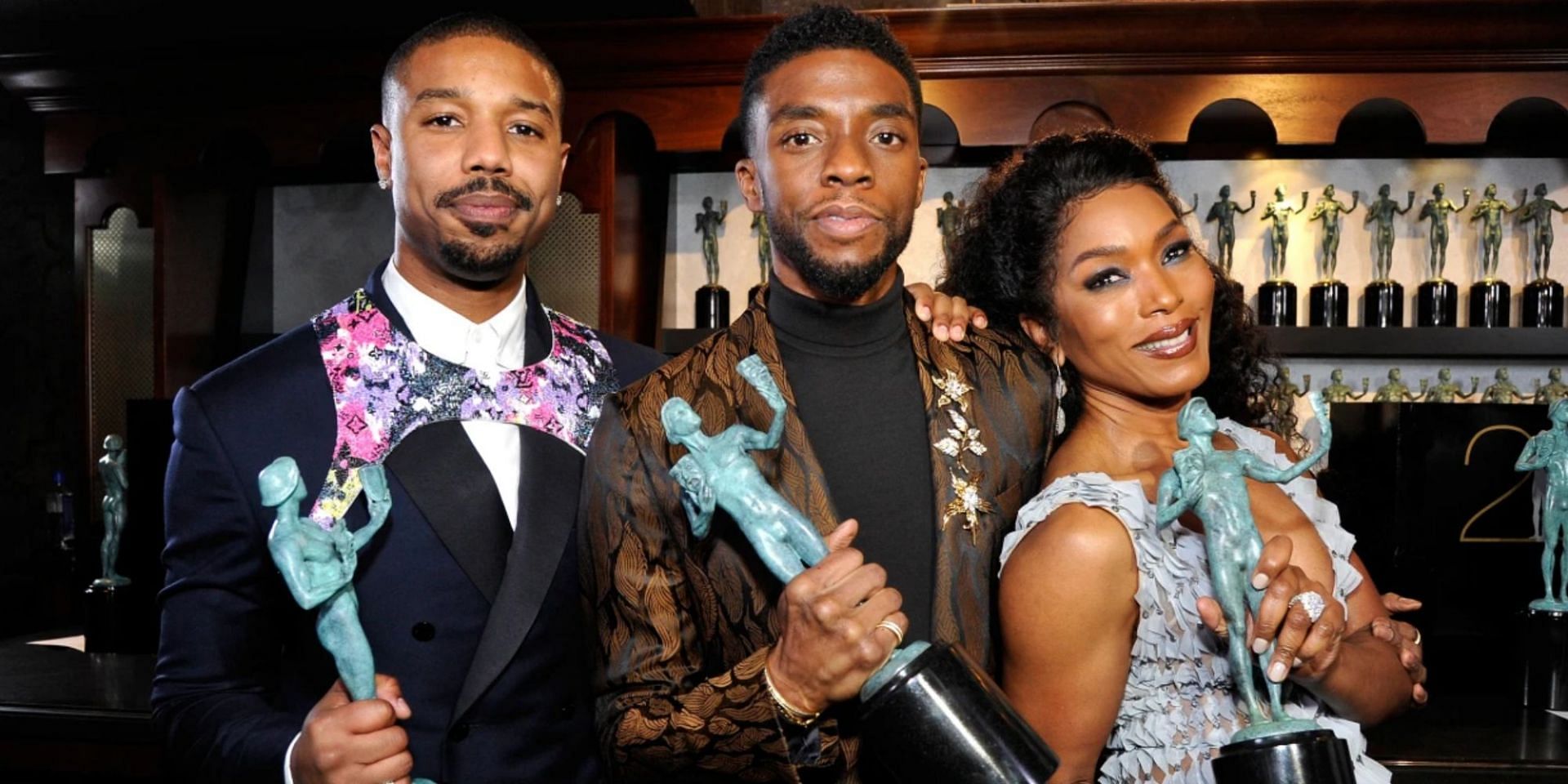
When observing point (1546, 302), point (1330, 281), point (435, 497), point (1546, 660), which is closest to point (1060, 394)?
point (435, 497)

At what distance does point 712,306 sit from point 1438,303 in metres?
2.11

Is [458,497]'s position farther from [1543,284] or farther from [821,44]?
[1543,284]

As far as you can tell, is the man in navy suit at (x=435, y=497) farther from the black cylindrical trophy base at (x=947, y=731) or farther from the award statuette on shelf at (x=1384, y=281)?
the award statuette on shelf at (x=1384, y=281)

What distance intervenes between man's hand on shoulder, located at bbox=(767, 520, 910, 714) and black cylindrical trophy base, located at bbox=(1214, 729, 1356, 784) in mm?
359

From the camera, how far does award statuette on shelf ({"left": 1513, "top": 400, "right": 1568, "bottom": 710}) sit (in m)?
2.69

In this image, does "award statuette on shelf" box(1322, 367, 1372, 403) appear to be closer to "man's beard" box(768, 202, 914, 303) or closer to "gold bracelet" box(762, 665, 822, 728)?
"man's beard" box(768, 202, 914, 303)

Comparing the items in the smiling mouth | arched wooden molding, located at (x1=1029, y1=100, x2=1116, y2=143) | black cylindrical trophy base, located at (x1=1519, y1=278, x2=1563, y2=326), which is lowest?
the smiling mouth

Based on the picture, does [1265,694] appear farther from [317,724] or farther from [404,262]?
[404,262]

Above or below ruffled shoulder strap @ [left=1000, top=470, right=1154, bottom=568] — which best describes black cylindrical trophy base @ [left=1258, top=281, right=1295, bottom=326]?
above

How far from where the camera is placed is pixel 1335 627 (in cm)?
129

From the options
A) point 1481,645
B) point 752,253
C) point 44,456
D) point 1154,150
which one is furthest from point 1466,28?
point 44,456

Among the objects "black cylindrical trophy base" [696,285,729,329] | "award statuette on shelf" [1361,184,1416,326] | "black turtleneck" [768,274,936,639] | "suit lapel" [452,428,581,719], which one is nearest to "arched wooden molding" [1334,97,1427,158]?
"award statuette on shelf" [1361,184,1416,326]

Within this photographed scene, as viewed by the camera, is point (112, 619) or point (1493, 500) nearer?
point (1493, 500)

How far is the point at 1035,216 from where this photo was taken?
1751 mm
